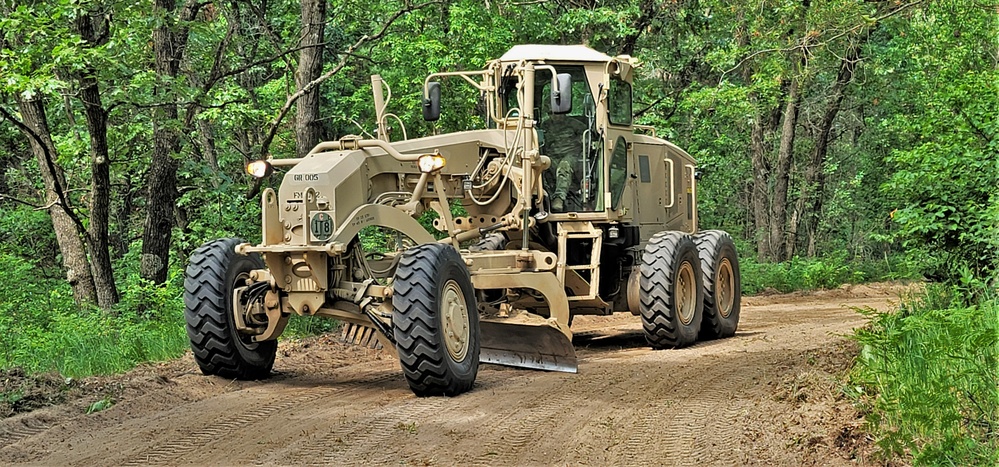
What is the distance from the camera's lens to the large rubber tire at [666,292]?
1196 centimetres

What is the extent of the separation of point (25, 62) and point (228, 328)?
4.18 metres

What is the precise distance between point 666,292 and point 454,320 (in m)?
3.60

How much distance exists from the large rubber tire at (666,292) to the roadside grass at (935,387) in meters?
3.86

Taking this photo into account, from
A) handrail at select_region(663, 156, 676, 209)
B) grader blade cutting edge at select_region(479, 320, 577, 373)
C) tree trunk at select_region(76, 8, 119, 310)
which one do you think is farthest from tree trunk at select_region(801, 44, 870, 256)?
tree trunk at select_region(76, 8, 119, 310)

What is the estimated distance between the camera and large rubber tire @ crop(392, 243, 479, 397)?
27.9ft

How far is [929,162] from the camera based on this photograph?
10.2m

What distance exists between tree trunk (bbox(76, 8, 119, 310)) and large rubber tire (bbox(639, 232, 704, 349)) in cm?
749

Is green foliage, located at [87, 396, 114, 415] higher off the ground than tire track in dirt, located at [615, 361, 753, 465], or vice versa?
green foliage, located at [87, 396, 114, 415]

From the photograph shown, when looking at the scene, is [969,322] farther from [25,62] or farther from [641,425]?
[25,62]

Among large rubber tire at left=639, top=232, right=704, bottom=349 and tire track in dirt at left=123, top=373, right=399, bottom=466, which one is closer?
tire track in dirt at left=123, top=373, right=399, bottom=466

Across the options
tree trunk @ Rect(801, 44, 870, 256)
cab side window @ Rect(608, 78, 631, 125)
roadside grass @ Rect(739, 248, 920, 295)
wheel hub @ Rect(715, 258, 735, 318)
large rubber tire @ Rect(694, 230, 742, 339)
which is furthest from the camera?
tree trunk @ Rect(801, 44, 870, 256)

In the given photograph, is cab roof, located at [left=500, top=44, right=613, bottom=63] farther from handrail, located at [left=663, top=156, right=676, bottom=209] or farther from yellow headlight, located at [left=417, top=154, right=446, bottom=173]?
yellow headlight, located at [left=417, top=154, right=446, bottom=173]

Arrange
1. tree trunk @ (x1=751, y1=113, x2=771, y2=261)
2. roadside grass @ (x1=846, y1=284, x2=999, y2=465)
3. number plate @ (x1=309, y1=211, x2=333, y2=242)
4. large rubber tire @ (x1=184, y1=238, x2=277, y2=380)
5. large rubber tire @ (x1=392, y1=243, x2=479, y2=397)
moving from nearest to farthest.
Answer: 1. roadside grass @ (x1=846, y1=284, x2=999, y2=465)
2. large rubber tire @ (x1=392, y1=243, x2=479, y2=397)
3. number plate @ (x1=309, y1=211, x2=333, y2=242)
4. large rubber tire @ (x1=184, y1=238, x2=277, y2=380)
5. tree trunk @ (x1=751, y1=113, x2=771, y2=261)

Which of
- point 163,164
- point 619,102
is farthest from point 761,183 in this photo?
point 163,164
